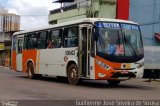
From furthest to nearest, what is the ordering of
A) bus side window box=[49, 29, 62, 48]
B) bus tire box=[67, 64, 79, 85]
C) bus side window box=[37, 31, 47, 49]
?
bus side window box=[37, 31, 47, 49], bus side window box=[49, 29, 62, 48], bus tire box=[67, 64, 79, 85]

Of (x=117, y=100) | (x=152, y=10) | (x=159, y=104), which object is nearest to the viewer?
(x=159, y=104)

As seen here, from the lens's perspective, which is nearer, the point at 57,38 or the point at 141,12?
the point at 57,38

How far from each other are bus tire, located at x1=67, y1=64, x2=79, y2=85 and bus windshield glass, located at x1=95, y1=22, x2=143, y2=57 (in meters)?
2.16

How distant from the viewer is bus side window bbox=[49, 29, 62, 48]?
74.2ft

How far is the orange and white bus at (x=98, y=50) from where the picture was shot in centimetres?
1920

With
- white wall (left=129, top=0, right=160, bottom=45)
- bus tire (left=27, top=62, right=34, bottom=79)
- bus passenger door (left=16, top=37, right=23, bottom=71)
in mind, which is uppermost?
white wall (left=129, top=0, right=160, bottom=45)

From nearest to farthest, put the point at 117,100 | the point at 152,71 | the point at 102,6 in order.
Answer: the point at 117,100, the point at 152,71, the point at 102,6

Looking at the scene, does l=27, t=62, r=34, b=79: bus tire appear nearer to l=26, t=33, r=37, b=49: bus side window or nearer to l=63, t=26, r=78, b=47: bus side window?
l=26, t=33, r=37, b=49: bus side window

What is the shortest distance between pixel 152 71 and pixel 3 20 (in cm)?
5239

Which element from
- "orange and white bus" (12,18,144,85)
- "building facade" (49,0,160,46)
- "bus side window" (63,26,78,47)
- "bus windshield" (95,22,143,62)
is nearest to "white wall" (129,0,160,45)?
"building facade" (49,0,160,46)

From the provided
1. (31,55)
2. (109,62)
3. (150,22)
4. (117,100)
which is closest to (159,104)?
(117,100)

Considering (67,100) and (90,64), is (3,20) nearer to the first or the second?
(90,64)

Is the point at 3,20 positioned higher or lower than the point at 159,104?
higher

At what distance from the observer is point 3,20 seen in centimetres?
8212
